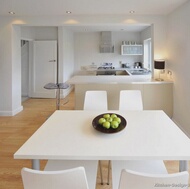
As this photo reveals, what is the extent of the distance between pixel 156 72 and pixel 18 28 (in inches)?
139

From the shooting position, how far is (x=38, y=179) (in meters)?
1.17

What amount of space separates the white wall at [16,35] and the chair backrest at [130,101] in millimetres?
2171

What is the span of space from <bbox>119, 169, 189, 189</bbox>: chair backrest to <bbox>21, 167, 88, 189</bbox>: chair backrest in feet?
0.82

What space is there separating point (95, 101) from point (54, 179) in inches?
84.1

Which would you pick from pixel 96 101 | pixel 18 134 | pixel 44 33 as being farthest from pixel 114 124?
pixel 44 33

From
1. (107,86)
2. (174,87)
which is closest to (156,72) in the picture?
(174,87)

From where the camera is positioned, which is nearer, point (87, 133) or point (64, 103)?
point (87, 133)

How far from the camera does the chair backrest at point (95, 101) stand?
324 cm

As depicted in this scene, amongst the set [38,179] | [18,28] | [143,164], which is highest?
[18,28]

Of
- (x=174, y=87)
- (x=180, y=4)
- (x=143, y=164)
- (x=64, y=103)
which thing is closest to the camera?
(x=143, y=164)

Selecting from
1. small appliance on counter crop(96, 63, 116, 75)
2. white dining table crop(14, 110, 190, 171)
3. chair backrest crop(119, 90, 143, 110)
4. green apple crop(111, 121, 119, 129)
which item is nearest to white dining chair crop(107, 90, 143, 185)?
chair backrest crop(119, 90, 143, 110)

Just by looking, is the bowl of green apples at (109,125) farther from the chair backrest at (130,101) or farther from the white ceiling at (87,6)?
the white ceiling at (87,6)

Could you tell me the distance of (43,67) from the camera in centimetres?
744

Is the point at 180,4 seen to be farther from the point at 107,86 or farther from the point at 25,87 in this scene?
the point at 25,87
